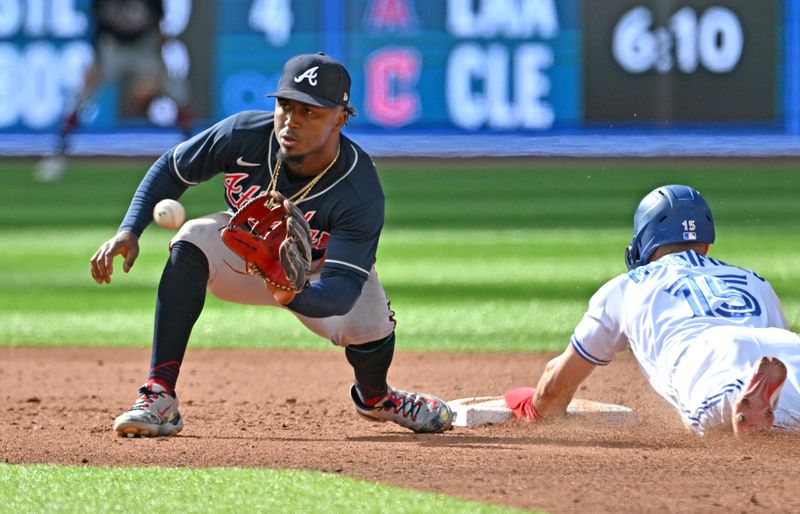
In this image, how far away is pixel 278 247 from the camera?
3906 mm

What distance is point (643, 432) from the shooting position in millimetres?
4688

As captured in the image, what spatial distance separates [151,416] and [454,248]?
21.0ft

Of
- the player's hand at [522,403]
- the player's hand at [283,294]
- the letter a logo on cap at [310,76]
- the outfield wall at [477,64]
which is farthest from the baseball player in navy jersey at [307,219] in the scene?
the outfield wall at [477,64]

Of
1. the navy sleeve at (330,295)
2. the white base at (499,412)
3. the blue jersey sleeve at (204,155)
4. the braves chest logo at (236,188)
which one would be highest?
the blue jersey sleeve at (204,155)

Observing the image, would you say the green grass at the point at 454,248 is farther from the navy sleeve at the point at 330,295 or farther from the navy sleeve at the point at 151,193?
the navy sleeve at the point at 330,295

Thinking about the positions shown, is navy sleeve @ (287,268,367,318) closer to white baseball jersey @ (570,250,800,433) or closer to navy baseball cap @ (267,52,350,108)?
navy baseball cap @ (267,52,350,108)

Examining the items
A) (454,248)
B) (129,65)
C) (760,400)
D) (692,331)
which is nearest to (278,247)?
(692,331)

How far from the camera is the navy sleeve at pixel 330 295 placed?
398 centimetres

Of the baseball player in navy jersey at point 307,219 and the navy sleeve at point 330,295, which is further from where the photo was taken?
the baseball player in navy jersey at point 307,219

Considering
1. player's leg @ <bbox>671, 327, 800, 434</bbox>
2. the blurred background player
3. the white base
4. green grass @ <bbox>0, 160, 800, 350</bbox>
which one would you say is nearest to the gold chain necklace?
the white base

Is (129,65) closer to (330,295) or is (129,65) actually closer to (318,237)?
(318,237)

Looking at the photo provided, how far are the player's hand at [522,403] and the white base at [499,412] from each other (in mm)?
24

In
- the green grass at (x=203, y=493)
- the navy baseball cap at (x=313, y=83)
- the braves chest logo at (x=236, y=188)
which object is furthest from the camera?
the braves chest logo at (x=236, y=188)

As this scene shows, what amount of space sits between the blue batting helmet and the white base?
2.54 ft
